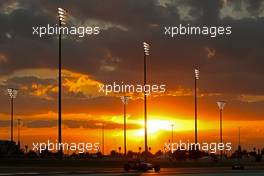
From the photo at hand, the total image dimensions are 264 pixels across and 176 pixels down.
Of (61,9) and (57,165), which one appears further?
(57,165)

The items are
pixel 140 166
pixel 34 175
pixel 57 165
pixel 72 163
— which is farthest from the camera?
pixel 72 163

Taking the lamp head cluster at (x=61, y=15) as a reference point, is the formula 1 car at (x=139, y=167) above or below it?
below

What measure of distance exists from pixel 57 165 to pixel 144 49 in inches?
1100

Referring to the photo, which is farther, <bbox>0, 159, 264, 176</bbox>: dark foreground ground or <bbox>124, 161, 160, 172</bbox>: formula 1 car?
<bbox>124, 161, 160, 172</bbox>: formula 1 car

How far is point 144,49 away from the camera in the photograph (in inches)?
4348

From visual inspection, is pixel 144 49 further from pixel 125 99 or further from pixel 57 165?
pixel 57 165

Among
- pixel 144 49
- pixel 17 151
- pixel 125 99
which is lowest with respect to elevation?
pixel 17 151

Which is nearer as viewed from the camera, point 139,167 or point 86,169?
point 139,167

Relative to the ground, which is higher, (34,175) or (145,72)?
(145,72)

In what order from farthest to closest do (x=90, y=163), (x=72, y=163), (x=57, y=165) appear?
1. (x=90, y=163)
2. (x=72, y=163)
3. (x=57, y=165)

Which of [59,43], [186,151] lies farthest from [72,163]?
[186,151]

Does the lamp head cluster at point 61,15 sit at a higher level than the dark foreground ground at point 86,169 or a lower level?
higher

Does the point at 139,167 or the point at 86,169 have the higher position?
the point at 139,167

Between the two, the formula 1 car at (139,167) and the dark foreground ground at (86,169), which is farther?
the formula 1 car at (139,167)
